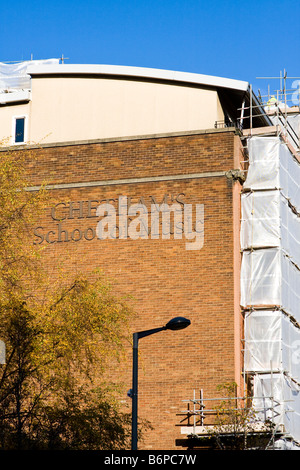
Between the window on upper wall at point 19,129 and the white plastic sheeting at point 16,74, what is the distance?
8.20ft

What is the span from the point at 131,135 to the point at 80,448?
1391cm

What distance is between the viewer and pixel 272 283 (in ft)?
95.1

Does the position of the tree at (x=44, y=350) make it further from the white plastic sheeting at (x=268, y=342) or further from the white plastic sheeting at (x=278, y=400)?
the white plastic sheeting at (x=268, y=342)

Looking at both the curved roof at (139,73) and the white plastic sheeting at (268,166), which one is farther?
the curved roof at (139,73)

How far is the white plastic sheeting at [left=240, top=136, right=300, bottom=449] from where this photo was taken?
28.2m

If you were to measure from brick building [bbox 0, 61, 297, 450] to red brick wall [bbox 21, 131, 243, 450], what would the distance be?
0.12 ft

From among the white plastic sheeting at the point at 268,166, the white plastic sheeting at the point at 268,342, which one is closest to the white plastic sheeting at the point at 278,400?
the white plastic sheeting at the point at 268,342

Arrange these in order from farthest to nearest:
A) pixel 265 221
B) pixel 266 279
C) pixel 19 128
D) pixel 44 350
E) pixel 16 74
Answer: pixel 16 74 < pixel 19 128 < pixel 265 221 < pixel 266 279 < pixel 44 350

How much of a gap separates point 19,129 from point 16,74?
407cm

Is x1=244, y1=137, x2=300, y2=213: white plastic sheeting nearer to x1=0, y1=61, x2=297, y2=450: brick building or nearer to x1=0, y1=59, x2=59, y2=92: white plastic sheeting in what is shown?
x1=0, y1=61, x2=297, y2=450: brick building

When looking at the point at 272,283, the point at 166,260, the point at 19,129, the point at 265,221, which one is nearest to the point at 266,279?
the point at 272,283

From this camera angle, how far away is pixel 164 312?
94.7ft

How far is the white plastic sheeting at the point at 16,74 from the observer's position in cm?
3725

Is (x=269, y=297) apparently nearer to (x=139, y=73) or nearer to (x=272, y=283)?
(x=272, y=283)
